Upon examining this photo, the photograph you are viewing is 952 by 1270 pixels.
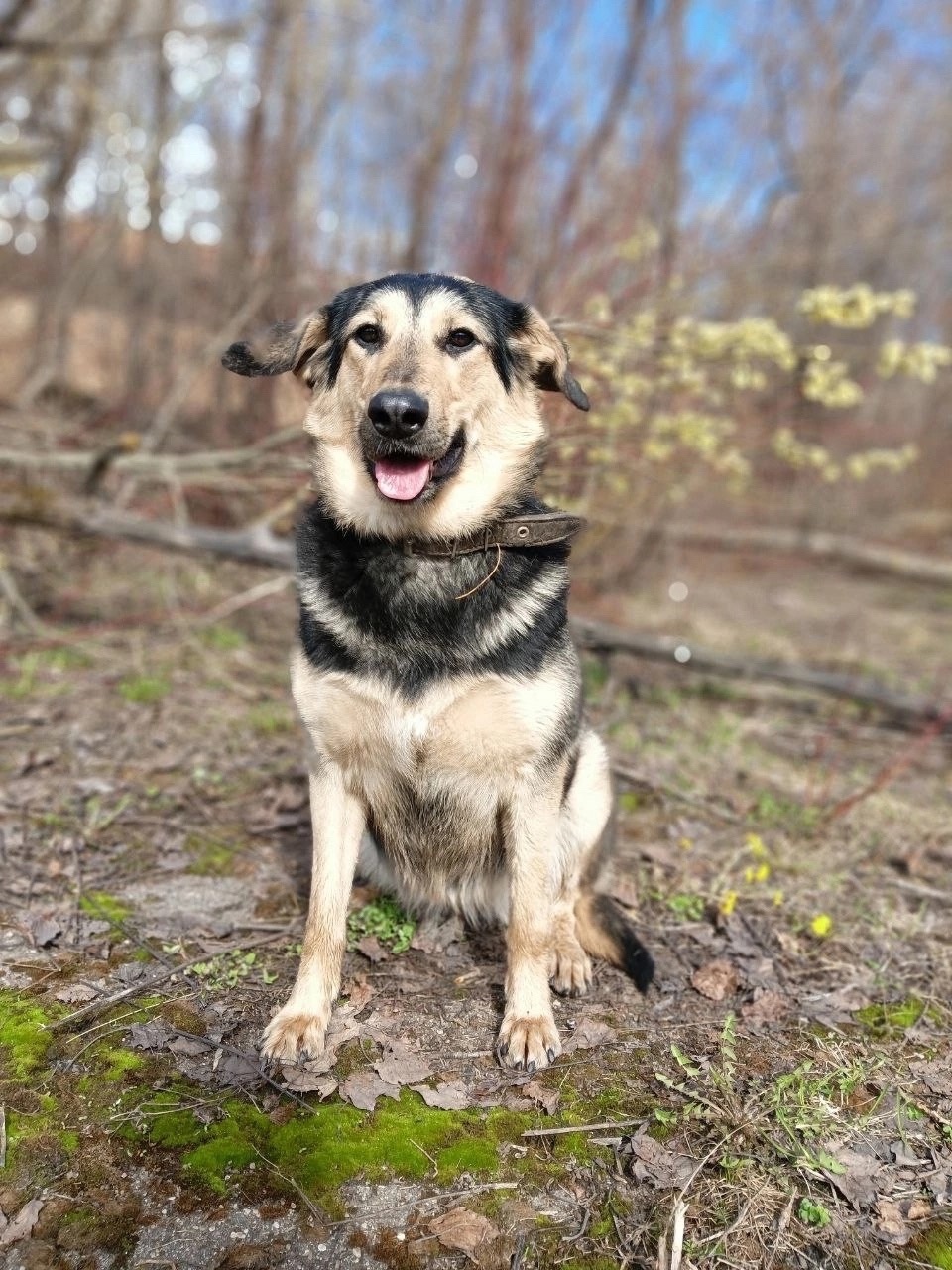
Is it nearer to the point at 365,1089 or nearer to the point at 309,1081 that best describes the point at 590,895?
the point at 365,1089

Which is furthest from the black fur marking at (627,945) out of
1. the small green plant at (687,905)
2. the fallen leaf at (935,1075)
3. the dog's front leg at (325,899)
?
the dog's front leg at (325,899)

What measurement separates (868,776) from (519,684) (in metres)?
3.64

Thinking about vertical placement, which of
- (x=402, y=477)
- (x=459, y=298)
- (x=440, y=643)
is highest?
(x=459, y=298)

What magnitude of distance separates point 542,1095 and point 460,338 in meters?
2.43

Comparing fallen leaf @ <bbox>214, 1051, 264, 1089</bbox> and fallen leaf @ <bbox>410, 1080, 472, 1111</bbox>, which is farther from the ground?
fallen leaf @ <bbox>410, 1080, 472, 1111</bbox>

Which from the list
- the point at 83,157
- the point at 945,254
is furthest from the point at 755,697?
the point at 945,254

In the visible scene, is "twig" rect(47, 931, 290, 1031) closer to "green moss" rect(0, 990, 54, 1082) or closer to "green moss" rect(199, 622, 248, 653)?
"green moss" rect(0, 990, 54, 1082)

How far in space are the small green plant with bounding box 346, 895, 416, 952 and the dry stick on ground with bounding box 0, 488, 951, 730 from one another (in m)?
3.12

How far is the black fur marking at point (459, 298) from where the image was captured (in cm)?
313

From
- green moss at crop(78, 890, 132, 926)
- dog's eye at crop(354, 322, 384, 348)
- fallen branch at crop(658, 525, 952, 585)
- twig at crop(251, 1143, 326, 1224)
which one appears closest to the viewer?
twig at crop(251, 1143, 326, 1224)

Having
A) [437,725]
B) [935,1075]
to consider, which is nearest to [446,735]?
[437,725]

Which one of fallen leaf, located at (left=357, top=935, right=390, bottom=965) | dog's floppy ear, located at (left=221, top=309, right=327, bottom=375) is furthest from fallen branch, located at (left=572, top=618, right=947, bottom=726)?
dog's floppy ear, located at (left=221, top=309, right=327, bottom=375)

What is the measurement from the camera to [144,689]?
19.0 ft

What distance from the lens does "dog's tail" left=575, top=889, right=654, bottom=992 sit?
121 inches
